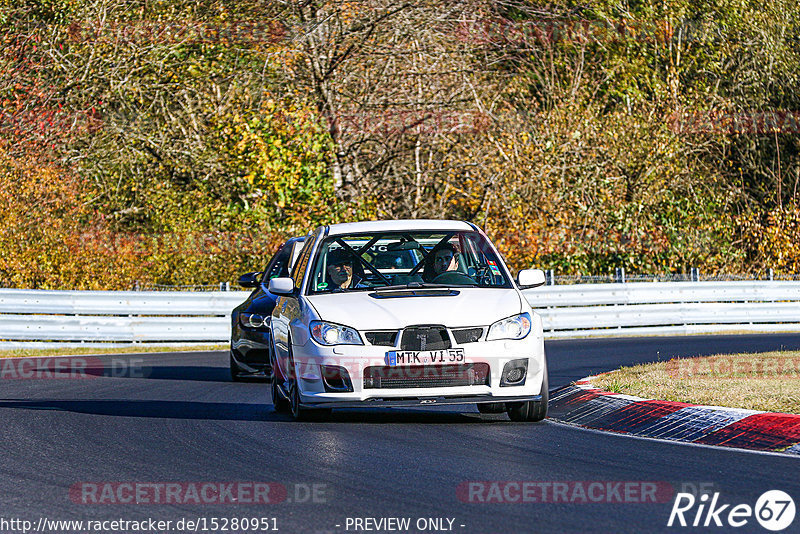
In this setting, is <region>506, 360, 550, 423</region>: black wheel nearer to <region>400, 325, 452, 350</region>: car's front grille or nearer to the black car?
<region>400, 325, 452, 350</region>: car's front grille

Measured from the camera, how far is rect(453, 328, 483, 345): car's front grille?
10.3 m

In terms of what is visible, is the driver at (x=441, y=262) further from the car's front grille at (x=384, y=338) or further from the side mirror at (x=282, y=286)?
the car's front grille at (x=384, y=338)

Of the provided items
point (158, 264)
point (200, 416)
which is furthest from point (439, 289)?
point (158, 264)

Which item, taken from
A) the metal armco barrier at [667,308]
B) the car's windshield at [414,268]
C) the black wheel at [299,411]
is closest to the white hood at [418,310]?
the car's windshield at [414,268]

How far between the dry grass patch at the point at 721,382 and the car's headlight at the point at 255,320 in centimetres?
400

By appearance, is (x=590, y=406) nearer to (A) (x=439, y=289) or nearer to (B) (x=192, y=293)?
(A) (x=439, y=289)

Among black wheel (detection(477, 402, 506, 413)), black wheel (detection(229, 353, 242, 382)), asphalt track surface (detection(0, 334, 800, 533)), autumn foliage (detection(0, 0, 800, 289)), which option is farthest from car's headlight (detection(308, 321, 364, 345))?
autumn foliage (detection(0, 0, 800, 289))

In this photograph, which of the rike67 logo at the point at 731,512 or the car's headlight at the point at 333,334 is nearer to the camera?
the rike67 logo at the point at 731,512

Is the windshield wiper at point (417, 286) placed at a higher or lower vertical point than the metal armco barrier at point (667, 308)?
higher

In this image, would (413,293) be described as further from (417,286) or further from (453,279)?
(453,279)

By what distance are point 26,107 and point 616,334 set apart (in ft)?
52.6

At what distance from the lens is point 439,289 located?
11.1 metres

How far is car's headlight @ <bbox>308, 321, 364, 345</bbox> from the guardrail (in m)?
14.2

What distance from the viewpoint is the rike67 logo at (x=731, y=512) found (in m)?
6.34
